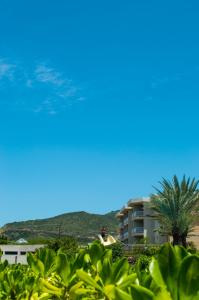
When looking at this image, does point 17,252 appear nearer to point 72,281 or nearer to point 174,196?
point 174,196

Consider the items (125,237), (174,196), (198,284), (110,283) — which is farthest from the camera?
(125,237)

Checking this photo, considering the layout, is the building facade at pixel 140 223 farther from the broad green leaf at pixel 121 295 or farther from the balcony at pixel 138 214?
the broad green leaf at pixel 121 295

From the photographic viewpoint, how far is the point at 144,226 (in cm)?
7225

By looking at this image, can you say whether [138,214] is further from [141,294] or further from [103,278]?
[141,294]

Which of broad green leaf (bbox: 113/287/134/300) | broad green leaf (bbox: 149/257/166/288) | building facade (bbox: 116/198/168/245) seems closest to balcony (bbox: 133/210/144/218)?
building facade (bbox: 116/198/168/245)

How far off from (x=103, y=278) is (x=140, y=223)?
243 feet

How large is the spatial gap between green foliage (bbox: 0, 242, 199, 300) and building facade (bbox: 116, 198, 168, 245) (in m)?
64.4

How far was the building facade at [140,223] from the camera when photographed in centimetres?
7044

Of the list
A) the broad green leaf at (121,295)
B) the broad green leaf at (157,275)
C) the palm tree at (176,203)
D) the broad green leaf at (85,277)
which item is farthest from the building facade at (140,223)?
the broad green leaf at (121,295)

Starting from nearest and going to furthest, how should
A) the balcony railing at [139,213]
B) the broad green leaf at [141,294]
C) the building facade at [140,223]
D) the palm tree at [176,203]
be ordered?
the broad green leaf at [141,294] → the palm tree at [176,203] → the building facade at [140,223] → the balcony railing at [139,213]

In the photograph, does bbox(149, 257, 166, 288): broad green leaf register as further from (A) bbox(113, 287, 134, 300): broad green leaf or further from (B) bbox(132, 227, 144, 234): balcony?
(B) bbox(132, 227, 144, 234): balcony

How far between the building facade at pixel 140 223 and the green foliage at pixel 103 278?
64373mm

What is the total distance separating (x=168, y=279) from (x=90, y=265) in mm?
940

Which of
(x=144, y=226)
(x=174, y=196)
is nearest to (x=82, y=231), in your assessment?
(x=144, y=226)
